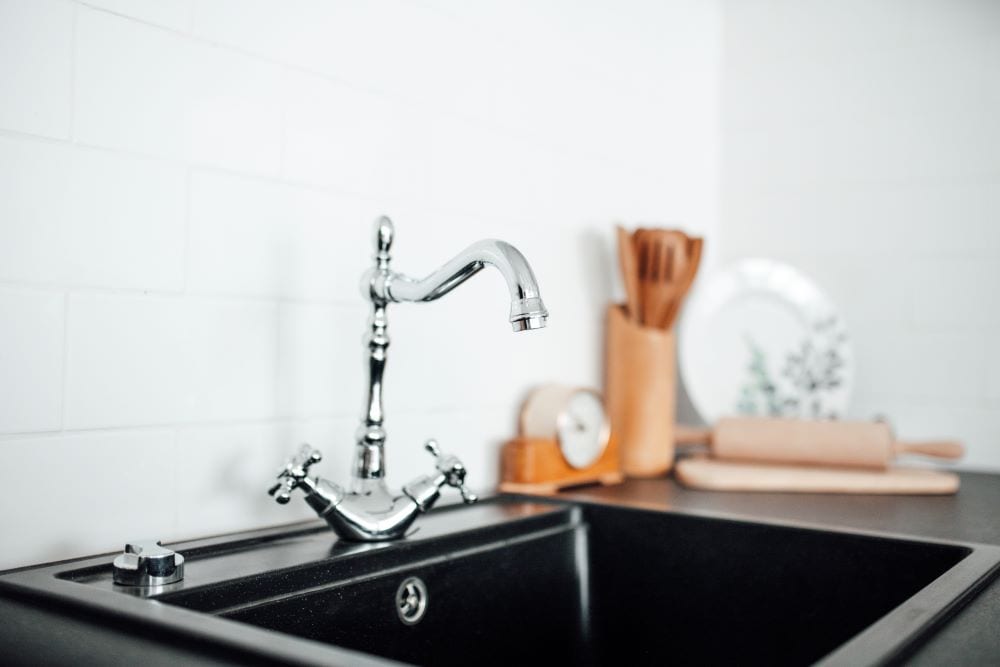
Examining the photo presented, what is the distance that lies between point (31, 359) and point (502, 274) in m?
0.41

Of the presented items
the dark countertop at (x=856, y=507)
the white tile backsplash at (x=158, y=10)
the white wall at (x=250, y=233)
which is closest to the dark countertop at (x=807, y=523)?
the dark countertop at (x=856, y=507)

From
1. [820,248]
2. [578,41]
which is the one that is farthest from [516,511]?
[820,248]

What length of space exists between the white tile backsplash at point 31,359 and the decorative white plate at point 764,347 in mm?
1059

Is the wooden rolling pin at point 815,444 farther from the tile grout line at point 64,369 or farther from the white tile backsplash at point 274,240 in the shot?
the tile grout line at point 64,369

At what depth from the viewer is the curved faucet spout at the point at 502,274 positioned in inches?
33.5

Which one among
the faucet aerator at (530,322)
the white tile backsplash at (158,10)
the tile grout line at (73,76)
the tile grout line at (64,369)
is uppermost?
the white tile backsplash at (158,10)

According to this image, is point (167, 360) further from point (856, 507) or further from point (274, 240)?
point (856, 507)

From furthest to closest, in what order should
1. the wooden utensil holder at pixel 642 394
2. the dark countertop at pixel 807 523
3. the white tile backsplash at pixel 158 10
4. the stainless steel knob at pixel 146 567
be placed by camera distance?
the wooden utensil holder at pixel 642 394, the white tile backsplash at pixel 158 10, the stainless steel knob at pixel 146 567, the dark countertop at pixel 807 523

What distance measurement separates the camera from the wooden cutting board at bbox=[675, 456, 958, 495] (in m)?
1.35

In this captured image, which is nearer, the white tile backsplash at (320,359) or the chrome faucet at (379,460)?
the chrome faucet at (379,460)

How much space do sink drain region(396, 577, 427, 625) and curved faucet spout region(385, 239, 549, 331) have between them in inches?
10.8

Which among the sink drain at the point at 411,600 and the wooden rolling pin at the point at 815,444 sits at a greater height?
the wooden rolling pin at the point at 815,444

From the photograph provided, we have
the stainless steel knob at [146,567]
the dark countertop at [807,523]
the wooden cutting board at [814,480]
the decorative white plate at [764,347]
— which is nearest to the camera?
the dark countertop at [807,523]

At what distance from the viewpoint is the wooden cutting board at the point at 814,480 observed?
1.35m
